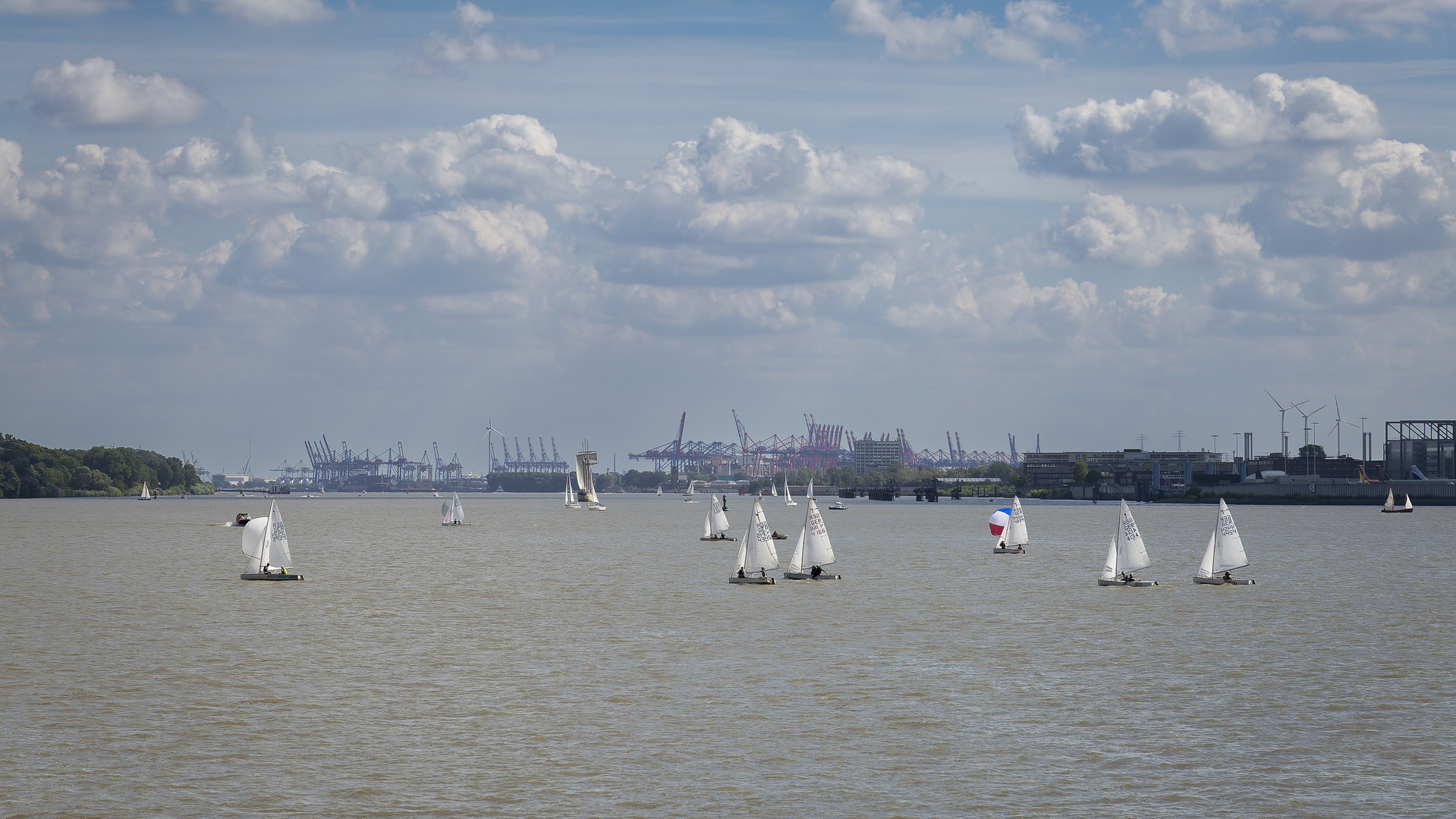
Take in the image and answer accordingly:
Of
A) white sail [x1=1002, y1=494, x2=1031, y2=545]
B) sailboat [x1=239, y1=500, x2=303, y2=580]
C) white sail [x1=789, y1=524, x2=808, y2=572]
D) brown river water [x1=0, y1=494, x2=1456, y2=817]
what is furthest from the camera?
white sail [x1=1002, y1=494, x2=1031, y2=545]

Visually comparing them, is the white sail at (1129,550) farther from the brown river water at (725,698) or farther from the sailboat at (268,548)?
the sailboat at (268,548)

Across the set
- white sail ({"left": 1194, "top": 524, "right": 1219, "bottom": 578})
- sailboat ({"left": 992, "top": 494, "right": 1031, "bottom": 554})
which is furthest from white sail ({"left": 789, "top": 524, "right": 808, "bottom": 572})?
sailboat ({"left": 992, "top": 494, "right": 1031, "bottom": 554})

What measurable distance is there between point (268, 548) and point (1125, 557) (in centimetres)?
4906

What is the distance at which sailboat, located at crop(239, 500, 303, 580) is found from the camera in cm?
7788

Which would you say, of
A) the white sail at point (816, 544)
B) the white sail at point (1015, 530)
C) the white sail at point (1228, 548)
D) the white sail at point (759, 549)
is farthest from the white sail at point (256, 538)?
the white sail at point (1015, 530)

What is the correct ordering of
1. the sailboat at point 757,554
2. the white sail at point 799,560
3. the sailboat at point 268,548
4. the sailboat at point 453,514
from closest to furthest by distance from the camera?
the sailboat at point 757,554
the white sail at point 799,560
the sailboat at point 268,548
the sailboat at point 453,514

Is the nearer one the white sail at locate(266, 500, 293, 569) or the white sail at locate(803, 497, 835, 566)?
the white sail at locate(803, 497, 835, 566)

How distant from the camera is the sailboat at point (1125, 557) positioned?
71875 mm

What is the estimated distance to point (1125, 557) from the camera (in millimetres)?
72312

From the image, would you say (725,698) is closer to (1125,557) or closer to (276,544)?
(1125,557)

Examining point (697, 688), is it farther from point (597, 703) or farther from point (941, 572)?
point (941, 572)

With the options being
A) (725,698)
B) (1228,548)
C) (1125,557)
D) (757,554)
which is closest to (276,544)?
(757,554)

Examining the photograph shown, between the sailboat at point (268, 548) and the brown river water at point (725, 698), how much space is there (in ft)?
3.22

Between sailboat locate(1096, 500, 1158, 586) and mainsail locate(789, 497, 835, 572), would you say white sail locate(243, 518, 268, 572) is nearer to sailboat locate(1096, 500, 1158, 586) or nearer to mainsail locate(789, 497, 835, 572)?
mainsail locate(789, 497, 835, 572)
